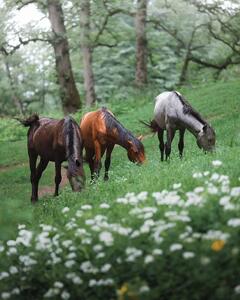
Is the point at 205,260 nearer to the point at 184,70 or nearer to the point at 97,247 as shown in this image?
the point at 97,247

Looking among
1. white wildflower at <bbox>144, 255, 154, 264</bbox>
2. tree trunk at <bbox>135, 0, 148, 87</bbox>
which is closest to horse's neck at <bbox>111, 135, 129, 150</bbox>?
white wildflower at <bbox>144, 255, 154, 264</bbox>

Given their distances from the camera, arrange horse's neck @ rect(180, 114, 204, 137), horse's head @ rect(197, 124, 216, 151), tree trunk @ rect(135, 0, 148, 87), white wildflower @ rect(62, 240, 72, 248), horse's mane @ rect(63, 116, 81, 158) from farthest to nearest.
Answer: tree trunk @ rect(135, 0, 148, 87) → horse's neck @ rect(180, 114, 204, 137) → horse's head @ rect(197, 124, 216, 151) → horse's mane @ rect(63, 116, 81, 158) → white wildflower @ rect(62, 240, 72, 248)

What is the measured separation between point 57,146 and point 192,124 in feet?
11.0

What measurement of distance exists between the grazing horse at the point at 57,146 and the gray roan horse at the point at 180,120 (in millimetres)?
2879

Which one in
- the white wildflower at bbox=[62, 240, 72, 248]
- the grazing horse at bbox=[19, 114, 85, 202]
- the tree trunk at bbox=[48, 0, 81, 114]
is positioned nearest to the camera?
the white wildflower at bbox=[62, 240, 72, 248]

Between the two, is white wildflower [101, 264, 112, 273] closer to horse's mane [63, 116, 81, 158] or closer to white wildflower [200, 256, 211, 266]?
white wildflower [200, 256, 211, 266]

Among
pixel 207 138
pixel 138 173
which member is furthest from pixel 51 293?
pixel 207 138

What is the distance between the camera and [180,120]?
1498 centimetres

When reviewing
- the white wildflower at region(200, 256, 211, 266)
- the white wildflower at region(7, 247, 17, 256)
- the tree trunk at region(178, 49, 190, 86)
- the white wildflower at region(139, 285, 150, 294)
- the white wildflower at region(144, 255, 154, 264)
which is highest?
the white wildflower at region(200, 256, 211, 266)

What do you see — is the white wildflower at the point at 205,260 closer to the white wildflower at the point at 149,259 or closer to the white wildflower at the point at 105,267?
the white wildflower at the point at 149,259

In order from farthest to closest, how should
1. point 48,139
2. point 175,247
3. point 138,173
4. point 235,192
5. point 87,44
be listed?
point 87,44 → point 48,139 → point 138,173 → point 235,192 → point 175,247

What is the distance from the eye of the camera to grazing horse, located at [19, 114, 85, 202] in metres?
12.4

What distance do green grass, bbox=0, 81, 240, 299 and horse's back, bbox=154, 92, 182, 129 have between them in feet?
3.42

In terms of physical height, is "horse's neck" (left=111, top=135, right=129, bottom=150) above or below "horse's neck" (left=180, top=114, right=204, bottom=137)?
below
